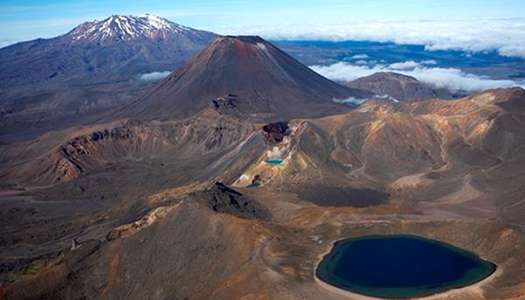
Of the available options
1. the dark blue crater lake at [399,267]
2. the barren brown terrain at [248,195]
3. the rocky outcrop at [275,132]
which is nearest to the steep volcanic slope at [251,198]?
the barren brown terrain at [248,195]

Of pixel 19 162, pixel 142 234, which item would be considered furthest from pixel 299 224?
pixel 19 162

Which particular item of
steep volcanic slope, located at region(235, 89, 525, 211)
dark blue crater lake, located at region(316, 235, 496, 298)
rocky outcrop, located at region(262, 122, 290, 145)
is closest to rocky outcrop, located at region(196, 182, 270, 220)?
steep volcanic slope, located at region(235, 89, 525, 211)

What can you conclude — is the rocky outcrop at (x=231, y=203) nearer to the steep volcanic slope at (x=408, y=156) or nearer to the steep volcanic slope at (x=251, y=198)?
the steep volcanic slope at (x=251, y=198)

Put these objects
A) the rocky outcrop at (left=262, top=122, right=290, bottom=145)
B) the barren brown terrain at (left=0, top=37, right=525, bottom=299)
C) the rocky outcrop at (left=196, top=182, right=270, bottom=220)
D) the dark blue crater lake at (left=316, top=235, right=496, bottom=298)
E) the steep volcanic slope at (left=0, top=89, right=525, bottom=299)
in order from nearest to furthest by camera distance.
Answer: the dark blue crater lake at (left=316, top=235, right=496, bottom=298)
the barren brown terrain at (left=0, top=37, right=525, bottom=299)
the steep volcanic slope at (left=0, top=89, right=525, bottom=299)
the rocky outcrop at (left=196, top=182, right=270, bottom=220)
the rocky outcrop at (left=262, top=122, right=290, bottom=145)

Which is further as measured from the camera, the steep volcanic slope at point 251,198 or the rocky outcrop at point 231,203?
the rocky outcrop at point 231,203

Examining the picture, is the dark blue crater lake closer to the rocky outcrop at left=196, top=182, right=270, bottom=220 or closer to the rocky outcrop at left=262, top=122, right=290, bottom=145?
the rocky outcrop at left=196, top=182, right=270, bottom=220

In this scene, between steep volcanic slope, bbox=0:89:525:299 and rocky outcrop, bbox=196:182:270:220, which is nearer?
steep volcanic slope, bbox=0:89:525:299

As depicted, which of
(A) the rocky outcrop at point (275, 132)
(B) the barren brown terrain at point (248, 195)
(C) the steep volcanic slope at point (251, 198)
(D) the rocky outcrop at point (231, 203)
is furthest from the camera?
(A) the rocky outcrop at point (275, 132)

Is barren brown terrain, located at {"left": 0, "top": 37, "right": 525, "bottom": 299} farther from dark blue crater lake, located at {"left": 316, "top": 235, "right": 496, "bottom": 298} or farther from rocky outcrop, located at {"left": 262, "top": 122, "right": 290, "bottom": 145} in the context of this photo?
dark blue crater lake, located at {"left": 316, "top": 235, "right": 496, "bottom": 298}

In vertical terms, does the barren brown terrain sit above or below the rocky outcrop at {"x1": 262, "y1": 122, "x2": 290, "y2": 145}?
below

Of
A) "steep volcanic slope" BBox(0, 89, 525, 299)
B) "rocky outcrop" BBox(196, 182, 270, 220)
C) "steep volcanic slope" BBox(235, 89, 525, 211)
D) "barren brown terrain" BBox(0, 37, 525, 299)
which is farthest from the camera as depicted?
"steep volcanic slope" BBox(235, 89, 525, 211)
